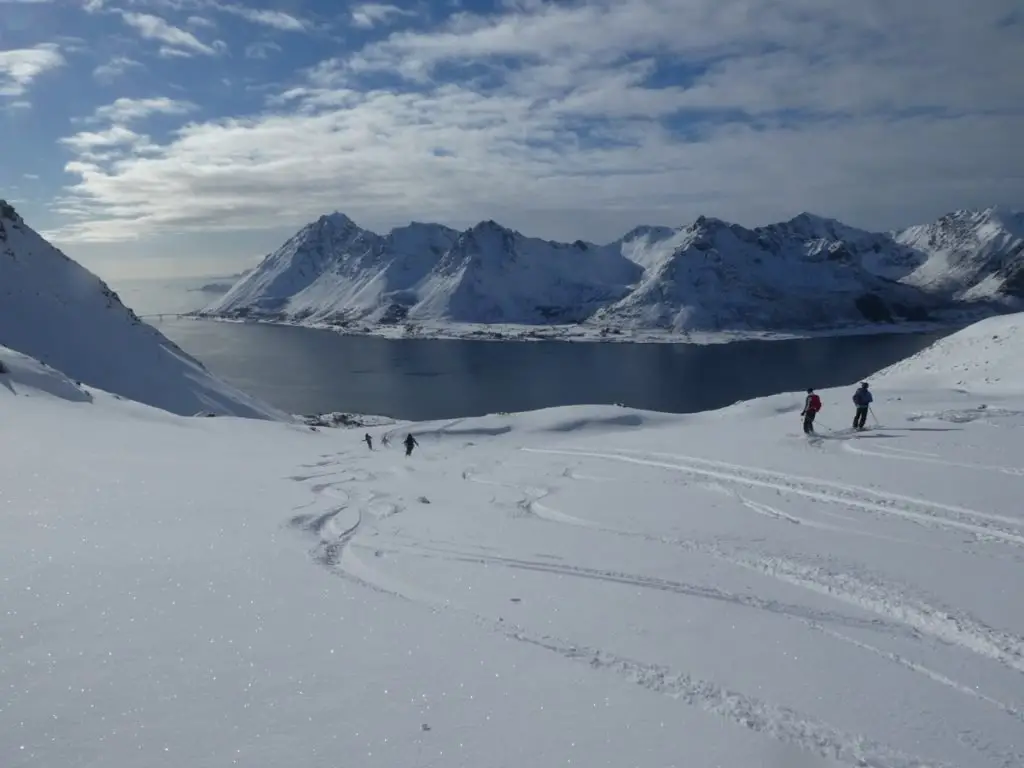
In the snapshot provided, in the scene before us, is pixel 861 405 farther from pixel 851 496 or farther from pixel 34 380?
pixel 34 380

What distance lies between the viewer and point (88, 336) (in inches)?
2472

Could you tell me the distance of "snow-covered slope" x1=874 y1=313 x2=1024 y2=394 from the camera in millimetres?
29469

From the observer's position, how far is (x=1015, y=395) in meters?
23.9

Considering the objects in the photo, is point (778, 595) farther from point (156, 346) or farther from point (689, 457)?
point (156, 346)

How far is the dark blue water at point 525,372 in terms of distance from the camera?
9294 centimetres

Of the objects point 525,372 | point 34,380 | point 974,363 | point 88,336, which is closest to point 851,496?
point 974,363

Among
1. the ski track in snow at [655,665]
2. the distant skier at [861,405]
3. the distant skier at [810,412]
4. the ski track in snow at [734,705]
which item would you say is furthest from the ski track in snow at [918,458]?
the ski track in snow at [734,705]

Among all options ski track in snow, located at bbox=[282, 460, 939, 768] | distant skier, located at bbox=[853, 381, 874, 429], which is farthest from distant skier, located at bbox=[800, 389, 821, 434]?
ski track in snow, located at bbox=[282, 460, 939, 768]

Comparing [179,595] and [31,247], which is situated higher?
[31,247]

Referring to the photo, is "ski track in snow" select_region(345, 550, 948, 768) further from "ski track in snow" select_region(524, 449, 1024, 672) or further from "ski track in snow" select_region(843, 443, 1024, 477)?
"ski track in snow" select_region(843, 443, 1024, 477)

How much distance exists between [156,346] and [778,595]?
6763 cm

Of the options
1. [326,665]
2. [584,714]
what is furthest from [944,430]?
[326,665]

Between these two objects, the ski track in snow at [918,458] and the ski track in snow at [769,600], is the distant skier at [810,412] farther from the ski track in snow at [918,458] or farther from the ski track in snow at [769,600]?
the ski track in snow at [769,600]

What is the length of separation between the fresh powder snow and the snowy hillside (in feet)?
153
